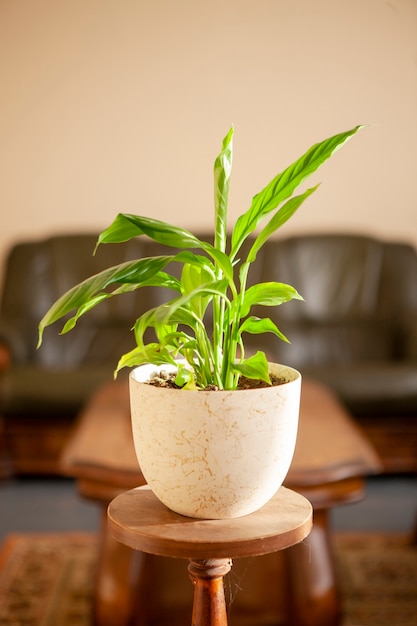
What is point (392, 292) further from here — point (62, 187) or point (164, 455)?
point (164, 455)

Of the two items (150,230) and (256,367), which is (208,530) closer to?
(256,367)

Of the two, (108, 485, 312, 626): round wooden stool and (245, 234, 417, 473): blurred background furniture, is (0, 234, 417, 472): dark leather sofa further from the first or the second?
(108, 485, 312, 626): round wooden stool

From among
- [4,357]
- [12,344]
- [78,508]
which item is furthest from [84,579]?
[12,344]

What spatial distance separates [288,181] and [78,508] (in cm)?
236

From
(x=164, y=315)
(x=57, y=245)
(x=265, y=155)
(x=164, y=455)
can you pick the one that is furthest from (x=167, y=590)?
(x=57, y=245)

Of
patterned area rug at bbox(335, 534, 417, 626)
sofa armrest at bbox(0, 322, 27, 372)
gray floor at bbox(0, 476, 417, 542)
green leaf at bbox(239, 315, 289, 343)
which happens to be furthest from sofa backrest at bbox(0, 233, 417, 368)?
green leaf at bbox(239, 315, 289, 343)

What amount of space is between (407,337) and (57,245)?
1703mm

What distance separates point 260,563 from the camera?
6.24 ft

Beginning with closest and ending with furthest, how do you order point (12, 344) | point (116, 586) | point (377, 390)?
1. point (116, 586)
2. point (377, 390)
3. point (12, 344)

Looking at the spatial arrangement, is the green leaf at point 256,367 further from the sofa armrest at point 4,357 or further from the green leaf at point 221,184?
the sofa armrest at point 4,357

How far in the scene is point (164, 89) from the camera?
2.55 m

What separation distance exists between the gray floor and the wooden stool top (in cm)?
183

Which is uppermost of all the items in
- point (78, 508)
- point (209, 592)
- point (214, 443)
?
point (214, 443)

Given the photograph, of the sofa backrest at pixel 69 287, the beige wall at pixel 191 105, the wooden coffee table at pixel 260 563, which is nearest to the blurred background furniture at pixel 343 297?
the beige wall at pixel 191 105
